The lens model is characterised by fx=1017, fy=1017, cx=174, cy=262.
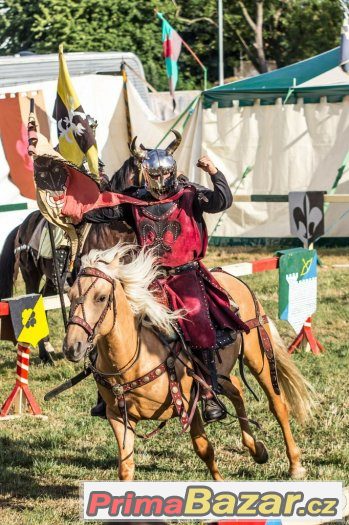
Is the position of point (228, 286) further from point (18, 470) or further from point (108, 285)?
point (18, 470)

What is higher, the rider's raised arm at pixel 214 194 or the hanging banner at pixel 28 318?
the rider's raised arm at pixel 214 194

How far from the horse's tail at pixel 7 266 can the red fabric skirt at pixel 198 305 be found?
17.0 ft

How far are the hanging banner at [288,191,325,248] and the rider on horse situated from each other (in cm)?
492

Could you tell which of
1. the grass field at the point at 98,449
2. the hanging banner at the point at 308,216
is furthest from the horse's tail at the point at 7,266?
the hanging banner at the point at 308,216

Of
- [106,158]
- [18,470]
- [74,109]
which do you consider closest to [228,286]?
[18,470]

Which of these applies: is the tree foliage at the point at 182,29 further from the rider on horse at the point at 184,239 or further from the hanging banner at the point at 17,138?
the rider on horse at the point at 184,239

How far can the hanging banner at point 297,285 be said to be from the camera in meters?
9.92

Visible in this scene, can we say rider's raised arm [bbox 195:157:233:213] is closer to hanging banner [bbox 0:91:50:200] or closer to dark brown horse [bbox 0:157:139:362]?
dark brown horse [bbox 0:157:139:362]

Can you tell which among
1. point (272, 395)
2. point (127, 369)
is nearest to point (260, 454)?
point (272, 395)

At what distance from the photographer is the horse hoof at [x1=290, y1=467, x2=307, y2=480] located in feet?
21.9

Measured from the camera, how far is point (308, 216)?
1109 centimetres

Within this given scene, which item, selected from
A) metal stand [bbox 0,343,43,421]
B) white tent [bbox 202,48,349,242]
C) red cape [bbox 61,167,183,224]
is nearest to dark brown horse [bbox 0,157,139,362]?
metal stand [bbox 0,343,43,421]

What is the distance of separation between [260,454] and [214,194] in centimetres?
187

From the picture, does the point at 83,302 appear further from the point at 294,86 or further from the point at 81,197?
the point at 294,86
